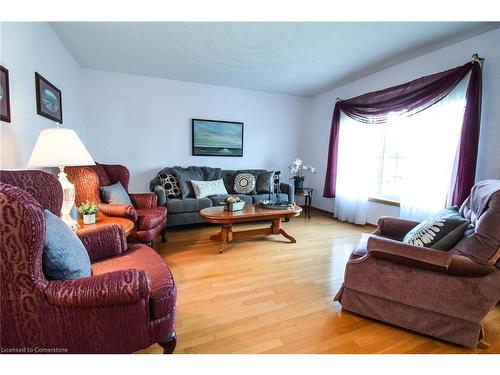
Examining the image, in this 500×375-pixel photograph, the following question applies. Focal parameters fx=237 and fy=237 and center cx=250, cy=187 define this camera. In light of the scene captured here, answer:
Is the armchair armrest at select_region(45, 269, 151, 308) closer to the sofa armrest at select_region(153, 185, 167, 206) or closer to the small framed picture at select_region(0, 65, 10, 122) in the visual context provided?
the small framed picture at select_region(0, 65, 10, 122)

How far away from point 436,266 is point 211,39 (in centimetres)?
281

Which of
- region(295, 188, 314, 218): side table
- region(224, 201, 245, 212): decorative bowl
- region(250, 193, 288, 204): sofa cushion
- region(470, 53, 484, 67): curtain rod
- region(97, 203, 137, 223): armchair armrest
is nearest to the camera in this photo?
region(97, 203, 137, 223): armchair armrest

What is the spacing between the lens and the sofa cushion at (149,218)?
7.84 ft

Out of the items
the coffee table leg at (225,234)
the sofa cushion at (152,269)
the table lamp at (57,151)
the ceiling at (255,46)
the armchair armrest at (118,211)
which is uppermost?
the ceiling at (255,46)

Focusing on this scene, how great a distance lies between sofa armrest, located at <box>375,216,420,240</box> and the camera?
194cm

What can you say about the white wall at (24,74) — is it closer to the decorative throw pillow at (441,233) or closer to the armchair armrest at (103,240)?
the armchair armrest at (103,240)

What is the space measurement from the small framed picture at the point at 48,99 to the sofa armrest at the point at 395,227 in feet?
10.5

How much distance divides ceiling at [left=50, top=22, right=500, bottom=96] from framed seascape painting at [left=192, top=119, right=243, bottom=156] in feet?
2.68

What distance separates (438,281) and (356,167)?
2602 millimetres

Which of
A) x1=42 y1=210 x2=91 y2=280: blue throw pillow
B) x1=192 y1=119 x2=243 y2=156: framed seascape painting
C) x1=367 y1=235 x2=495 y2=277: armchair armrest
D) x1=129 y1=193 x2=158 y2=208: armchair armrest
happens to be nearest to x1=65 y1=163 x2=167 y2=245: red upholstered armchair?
x1=129 y1=193 x2=158 y2=208: armchair armrest

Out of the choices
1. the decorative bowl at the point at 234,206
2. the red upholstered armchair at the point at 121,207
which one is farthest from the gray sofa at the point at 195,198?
the decorative bowl at the point at 234,206
